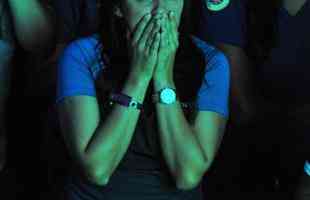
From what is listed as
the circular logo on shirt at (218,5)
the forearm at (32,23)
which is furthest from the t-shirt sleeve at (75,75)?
the circular logo on shirt at (218,5)

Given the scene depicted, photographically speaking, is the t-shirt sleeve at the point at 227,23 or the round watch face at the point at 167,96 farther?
the t-shirt sleeve at the point at 227,23

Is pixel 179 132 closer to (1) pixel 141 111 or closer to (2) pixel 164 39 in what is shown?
(1) pixel 141 111

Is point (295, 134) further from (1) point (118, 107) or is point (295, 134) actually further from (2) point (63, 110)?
(2) point (63, 110)

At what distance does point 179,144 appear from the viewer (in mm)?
1178

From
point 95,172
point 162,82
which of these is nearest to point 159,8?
point 162,82

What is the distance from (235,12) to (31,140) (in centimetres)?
84

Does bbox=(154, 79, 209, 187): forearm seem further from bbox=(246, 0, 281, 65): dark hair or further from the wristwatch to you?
bbox=(246, 0, 281, 65): dark hair

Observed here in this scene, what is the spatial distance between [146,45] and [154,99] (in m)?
0.13

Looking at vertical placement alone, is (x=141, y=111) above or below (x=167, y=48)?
below

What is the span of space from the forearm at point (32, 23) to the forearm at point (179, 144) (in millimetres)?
598

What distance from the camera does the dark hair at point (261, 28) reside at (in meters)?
1.50

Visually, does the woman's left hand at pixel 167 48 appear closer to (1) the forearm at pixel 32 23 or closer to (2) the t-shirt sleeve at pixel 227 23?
(2) the t-shirt sleeve at pixel 227 23

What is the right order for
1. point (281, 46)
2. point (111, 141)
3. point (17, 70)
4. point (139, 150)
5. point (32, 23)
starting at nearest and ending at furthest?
point (111, 141) → point (139, 150) → point (281, 46) → point (32, 23) → point (17, 70)

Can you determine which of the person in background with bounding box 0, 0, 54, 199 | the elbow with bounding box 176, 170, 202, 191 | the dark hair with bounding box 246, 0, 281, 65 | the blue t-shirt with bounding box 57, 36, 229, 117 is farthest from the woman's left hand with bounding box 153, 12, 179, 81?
the person in background with bounding box 0, 0, 54, 199
